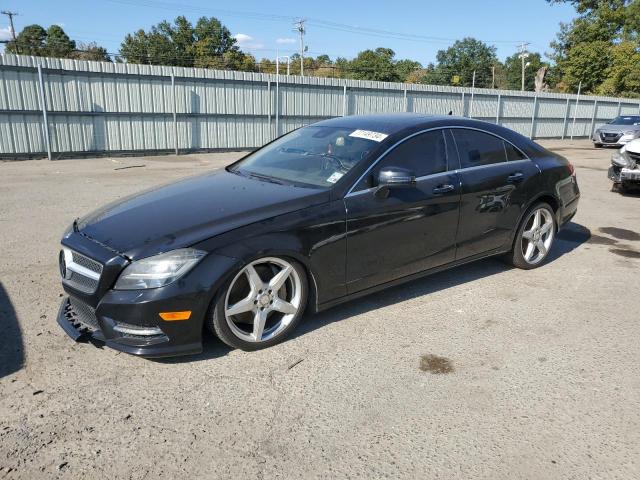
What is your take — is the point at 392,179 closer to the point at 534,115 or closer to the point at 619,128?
the point at 619,128

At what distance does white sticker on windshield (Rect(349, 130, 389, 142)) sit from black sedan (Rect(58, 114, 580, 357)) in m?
0.02

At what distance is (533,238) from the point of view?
522 centimetres

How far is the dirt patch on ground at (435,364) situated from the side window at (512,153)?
2.44 m

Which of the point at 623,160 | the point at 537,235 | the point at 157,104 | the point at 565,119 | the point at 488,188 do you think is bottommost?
the point at 537,235

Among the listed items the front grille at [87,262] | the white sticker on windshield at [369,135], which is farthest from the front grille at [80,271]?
the white sticker on windshield at [369,135]

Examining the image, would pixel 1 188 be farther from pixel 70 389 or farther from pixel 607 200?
pixel 607 200

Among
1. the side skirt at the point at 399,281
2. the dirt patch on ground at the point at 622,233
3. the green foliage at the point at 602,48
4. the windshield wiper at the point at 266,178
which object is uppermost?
the green foliage at the point at 602,48

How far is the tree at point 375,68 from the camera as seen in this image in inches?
3113

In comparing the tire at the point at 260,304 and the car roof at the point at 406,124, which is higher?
the car roof at the point at 406,124

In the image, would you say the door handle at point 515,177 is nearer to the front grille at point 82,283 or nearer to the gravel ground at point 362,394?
the gravel ground at point 362,394

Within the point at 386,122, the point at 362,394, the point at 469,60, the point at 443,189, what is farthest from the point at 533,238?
the point at 469,60

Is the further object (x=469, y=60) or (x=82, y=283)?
(x=469, y=60)

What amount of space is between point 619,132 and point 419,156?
2180 cm

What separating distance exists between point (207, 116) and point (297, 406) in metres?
16.6
